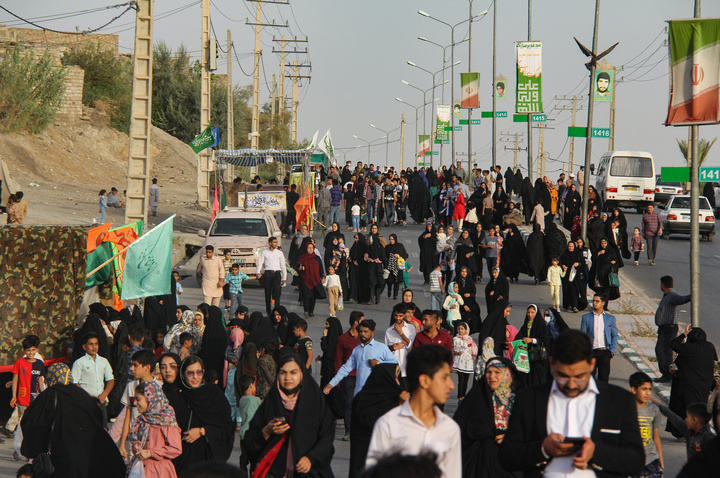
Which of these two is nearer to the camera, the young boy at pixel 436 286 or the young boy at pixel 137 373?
the young boy at pixel 137 373

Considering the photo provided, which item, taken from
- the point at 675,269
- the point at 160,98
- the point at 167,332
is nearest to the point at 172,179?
the point at 160,98

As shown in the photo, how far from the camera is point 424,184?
3478 cm

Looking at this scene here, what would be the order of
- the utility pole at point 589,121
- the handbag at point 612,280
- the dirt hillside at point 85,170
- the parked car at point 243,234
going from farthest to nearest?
1. the dirt hillside at point 85,170
2. the parked car at point 243,234
3. the utility pole at point 589,121
4. the handbag at point 612,280

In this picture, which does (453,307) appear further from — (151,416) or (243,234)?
(243,234)

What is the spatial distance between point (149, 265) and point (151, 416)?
608 cm

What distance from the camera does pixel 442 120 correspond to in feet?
Result: 165

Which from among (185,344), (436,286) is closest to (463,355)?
(185,344)

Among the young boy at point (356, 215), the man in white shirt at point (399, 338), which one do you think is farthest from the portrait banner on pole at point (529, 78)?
the man in white shirt at point (399, 338)

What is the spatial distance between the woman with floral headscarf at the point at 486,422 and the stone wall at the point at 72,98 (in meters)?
46.6

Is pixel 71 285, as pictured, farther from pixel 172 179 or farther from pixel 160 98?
pixel 160 98

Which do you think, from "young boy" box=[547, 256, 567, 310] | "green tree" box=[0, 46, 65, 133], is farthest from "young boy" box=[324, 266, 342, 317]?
"green tree" box=[0, 46, 65, 133]

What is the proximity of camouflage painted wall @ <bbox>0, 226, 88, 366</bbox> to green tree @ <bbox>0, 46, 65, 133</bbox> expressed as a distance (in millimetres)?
34179

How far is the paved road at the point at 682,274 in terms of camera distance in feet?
66.2

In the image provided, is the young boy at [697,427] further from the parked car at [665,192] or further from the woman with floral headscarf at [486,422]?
the parked car at [665,192]
